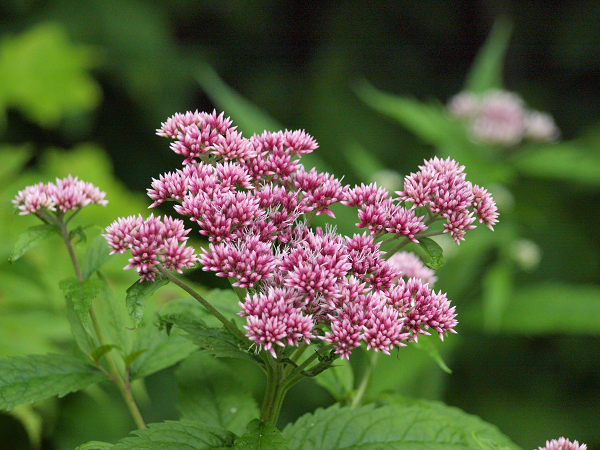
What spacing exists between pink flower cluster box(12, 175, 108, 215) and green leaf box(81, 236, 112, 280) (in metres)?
0.12

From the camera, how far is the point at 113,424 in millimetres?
3379

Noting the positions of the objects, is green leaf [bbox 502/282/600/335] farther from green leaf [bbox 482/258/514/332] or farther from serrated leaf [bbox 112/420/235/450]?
serrated leaf [bbox 112/420/235/450]

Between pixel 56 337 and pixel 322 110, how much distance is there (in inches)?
214

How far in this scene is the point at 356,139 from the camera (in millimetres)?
7102

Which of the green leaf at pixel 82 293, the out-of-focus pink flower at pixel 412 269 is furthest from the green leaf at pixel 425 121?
the green leaf at pixel 82 293

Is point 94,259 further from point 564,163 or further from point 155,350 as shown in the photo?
point 564,163

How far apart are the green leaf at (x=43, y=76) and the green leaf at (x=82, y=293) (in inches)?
127

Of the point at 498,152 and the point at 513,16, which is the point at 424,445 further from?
the point at 513,16

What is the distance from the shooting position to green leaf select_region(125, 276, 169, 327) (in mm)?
1168

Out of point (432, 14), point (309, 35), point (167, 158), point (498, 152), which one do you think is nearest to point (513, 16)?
point (432, 14)

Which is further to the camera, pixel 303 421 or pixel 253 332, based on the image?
pixel 303 421

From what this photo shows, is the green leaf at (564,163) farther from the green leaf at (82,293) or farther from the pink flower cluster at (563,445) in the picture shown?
the green leaf at (82,293)

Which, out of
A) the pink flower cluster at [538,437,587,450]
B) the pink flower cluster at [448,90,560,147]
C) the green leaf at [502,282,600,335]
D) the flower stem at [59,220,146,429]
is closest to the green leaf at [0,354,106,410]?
the flower stem at [59,220,146,429]

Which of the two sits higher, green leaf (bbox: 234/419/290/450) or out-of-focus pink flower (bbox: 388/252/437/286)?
out-of-focus pink flower (bbox: 388/252/437/286)
